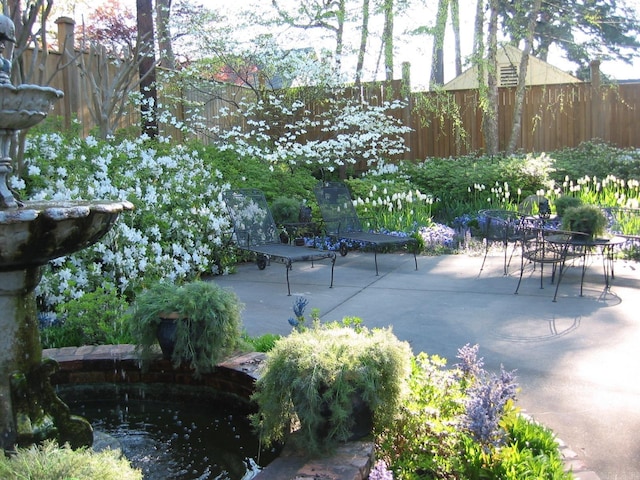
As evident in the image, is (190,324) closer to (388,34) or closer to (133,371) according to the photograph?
(133,371)

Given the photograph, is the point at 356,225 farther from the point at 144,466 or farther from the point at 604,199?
the point at 144,466

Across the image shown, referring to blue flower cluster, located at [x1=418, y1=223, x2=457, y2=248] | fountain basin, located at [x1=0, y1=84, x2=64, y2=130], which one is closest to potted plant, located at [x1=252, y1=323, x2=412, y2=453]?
fountain basin, located at [x1=0, y1=84, x2=64, y2=130]

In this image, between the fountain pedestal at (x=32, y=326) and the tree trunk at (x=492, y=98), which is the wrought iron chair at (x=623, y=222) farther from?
the fountain pedestal at (x=32, y=326)

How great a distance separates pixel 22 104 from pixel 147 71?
787cm

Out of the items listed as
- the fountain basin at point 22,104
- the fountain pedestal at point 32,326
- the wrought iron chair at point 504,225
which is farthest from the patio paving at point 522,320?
the fountain basin at point 22,104

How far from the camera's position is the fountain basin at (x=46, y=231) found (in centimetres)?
217

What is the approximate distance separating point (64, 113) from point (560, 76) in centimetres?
1732

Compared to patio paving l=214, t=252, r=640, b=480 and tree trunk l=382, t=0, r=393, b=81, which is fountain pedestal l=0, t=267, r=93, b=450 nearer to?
patio paving l=214, t=252, r=640, b=480

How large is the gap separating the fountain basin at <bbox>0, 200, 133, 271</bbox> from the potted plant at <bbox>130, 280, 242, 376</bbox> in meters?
0.99

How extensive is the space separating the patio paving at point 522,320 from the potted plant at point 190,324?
1314mm

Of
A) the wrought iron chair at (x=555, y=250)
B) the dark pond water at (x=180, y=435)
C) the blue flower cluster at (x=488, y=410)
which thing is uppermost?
the wrought iron chair at (x=555, y=250)

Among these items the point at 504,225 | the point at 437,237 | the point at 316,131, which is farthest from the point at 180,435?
the point at 316,131

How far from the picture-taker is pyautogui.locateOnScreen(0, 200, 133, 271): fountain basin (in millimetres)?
2174

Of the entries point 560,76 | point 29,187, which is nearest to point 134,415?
point 29,187
